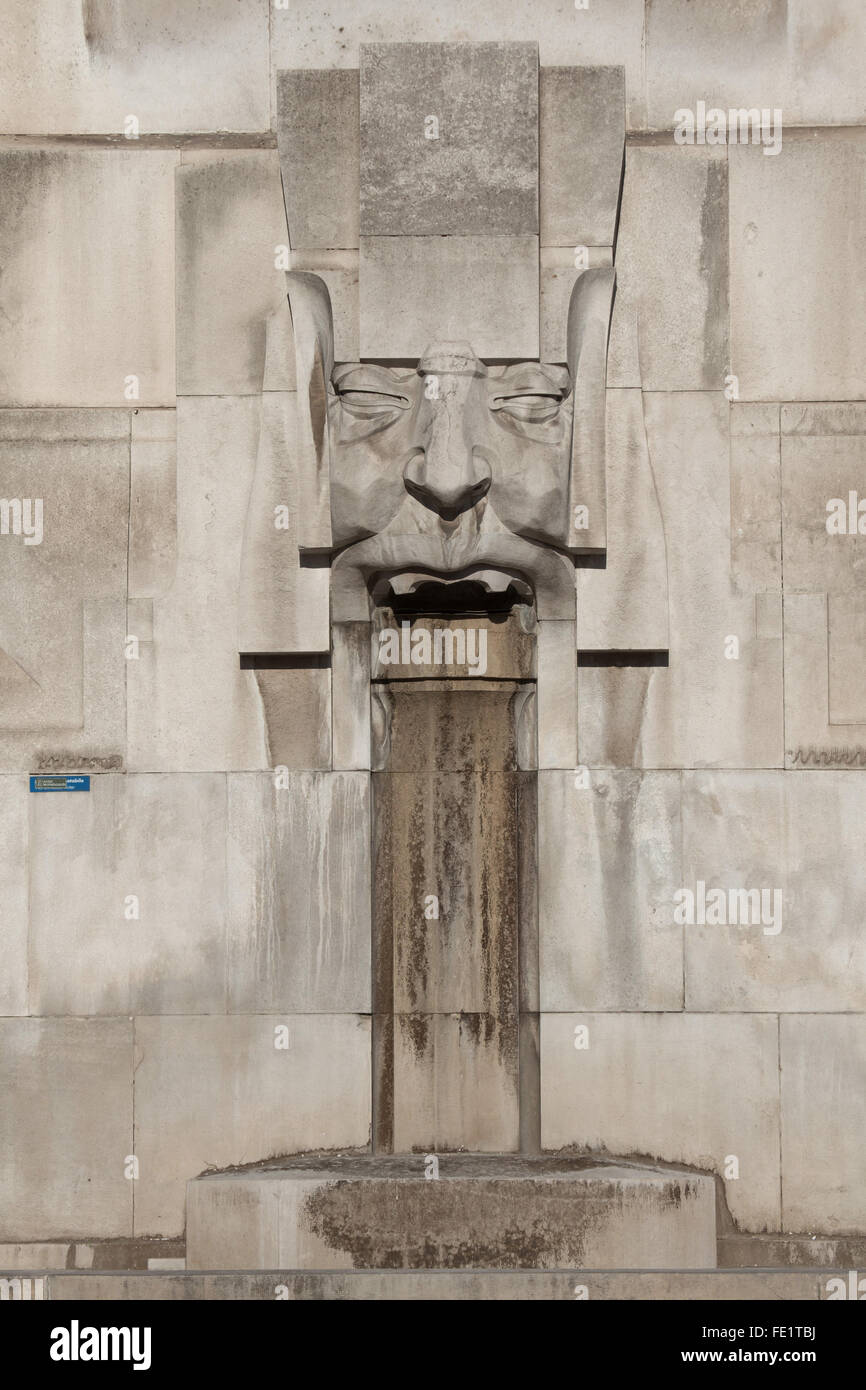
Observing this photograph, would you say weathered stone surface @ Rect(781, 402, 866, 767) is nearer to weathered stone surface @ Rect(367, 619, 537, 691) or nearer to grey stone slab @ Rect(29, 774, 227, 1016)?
weathered stone surface @ Rect(367, 619, 537, 691)

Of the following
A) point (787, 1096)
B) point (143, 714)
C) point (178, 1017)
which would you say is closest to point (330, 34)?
point (143, 714)

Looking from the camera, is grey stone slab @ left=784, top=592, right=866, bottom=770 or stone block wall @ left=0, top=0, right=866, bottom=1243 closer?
stone block wall @ left=0, top=0, right=866, bottom=1243

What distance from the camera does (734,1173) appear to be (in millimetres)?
10648

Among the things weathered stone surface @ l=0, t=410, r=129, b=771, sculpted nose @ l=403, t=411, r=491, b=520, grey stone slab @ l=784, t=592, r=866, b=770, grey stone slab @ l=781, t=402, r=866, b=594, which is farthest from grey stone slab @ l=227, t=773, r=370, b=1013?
grey stone slab @ l=781, t=402, r=866, b=594

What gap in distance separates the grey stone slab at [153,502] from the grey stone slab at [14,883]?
1604 millimetres

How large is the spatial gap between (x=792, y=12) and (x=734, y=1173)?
791 cm

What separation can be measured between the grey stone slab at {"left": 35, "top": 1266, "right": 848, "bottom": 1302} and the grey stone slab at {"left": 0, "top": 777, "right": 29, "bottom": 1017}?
2233mm

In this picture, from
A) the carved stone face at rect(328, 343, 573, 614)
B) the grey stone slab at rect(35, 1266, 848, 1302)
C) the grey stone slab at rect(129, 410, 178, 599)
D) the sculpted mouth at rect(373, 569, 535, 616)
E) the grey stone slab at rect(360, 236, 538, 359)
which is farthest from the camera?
the grey stone slab at rect(129, 410, 178, 599)

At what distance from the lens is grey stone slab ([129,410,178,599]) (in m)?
11.0

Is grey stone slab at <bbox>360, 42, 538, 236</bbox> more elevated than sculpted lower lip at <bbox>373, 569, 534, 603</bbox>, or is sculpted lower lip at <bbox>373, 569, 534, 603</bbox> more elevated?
grey stone slab at <bbox>360, 42, 538, 236</bbox>

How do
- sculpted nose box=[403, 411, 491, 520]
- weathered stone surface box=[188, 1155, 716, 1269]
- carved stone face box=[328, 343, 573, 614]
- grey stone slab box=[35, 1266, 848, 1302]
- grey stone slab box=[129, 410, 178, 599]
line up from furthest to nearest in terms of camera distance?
grey stone slab box=[129, 410, 178, 599]
carved stone face box=[328, 343, 573, 614]
sculpted nose box=[403, 411, 491, 520]
weathered stone surface box=[188, 1155, 716, 1269]
grey stone slab box=[35, 1266, 848, 1302]

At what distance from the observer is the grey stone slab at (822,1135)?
10641 mm

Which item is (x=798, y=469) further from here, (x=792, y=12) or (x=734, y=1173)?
(x=734, y=1173)

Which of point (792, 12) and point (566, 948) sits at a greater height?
point (792, 12)
